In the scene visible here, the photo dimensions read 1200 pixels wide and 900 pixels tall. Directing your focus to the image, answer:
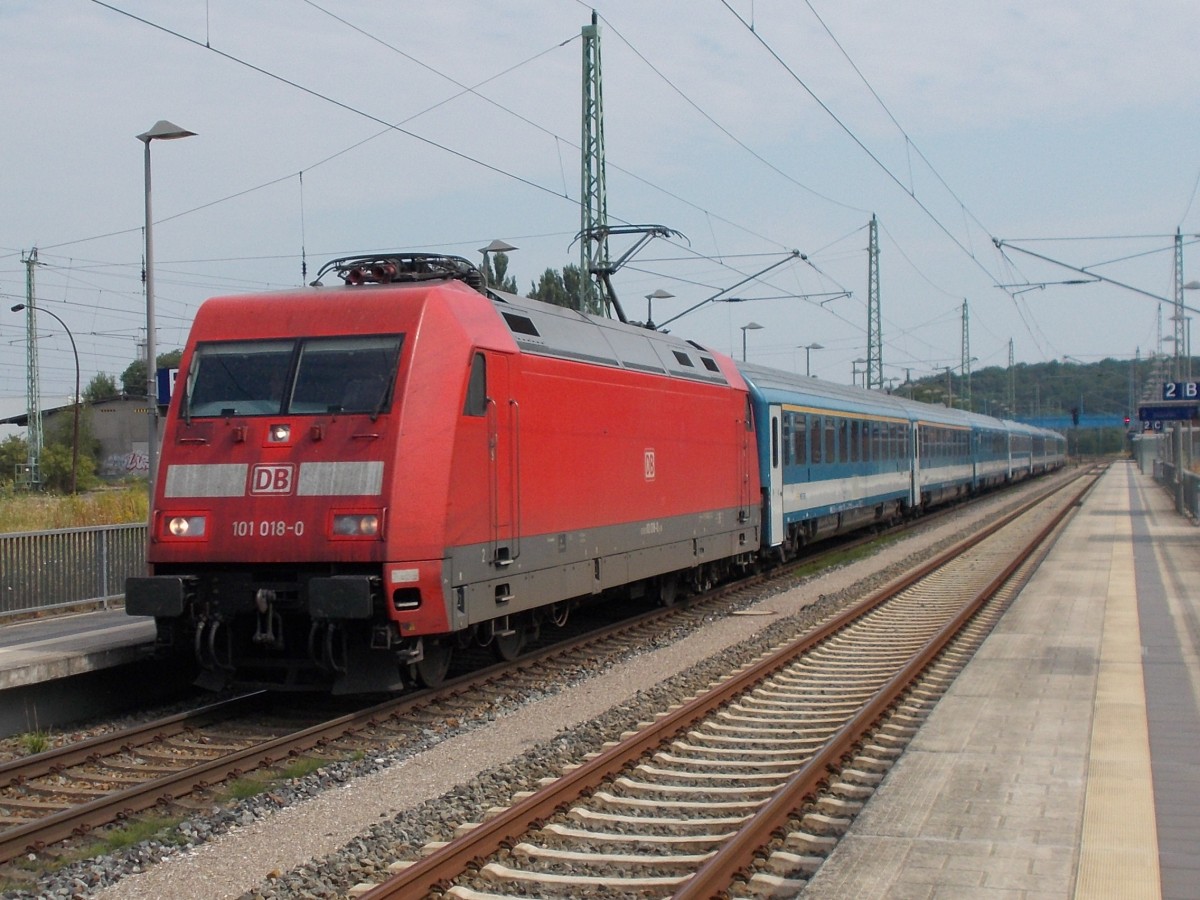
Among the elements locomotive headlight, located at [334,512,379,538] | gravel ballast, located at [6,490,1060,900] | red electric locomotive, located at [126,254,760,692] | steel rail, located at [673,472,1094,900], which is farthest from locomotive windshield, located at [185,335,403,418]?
steel rail, located at [673,472,1094,900]

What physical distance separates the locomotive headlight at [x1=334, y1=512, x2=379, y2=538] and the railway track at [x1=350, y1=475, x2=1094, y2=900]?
2419 millimetres

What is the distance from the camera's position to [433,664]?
10.8 m

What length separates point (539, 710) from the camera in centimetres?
1030

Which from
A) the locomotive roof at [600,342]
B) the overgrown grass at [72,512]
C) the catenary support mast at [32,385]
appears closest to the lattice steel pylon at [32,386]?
the catenary support mast at [32,385]

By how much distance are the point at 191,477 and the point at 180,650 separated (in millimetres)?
1514

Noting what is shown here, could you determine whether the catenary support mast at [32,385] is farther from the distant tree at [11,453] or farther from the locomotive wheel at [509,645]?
the locomotive wheel at [509,645]

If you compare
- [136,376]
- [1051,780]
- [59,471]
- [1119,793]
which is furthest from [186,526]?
[136,376]

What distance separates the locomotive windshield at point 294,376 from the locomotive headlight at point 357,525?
80cm

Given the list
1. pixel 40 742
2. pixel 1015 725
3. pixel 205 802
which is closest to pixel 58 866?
pixel 205 802

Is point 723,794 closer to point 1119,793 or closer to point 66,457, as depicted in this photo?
point 1119,793

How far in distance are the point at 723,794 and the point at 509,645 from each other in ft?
15.8

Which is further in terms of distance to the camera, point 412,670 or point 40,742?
point 412,670

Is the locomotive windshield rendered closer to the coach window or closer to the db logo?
the db logo

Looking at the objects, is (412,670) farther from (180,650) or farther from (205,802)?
(205,802)
